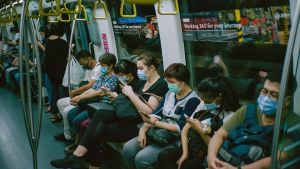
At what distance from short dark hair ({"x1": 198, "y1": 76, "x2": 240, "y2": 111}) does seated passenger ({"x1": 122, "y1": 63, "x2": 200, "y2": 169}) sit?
1.15ft

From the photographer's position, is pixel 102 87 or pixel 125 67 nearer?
pixel 125 67

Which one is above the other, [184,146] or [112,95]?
[112,95]

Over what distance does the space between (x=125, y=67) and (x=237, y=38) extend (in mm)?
1316

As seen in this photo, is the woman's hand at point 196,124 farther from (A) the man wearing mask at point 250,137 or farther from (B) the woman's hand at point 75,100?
(B) the woman's hand at point 75,100

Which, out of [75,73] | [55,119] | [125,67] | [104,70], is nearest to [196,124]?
[125,67]

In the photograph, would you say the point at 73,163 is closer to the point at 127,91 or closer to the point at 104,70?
the point at 127,91

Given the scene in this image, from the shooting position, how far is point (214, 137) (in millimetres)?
2779

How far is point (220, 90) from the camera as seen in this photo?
2.98 meters

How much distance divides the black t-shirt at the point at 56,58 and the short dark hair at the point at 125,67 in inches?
74.0

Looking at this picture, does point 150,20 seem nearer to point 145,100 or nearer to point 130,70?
point 130,70

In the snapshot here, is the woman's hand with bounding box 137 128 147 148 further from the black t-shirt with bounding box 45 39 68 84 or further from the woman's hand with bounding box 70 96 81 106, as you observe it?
the black t-shirt with bounding box 45 39 68 84

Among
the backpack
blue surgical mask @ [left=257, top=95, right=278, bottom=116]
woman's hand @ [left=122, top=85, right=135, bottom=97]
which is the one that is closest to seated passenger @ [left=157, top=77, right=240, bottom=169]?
the backpack

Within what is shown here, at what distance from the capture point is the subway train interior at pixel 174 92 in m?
2.51

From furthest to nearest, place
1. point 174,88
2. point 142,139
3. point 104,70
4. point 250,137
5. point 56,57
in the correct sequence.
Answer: point 56,57 < point 104,70 < point 142,139 < point 174,88 < point 250,137
